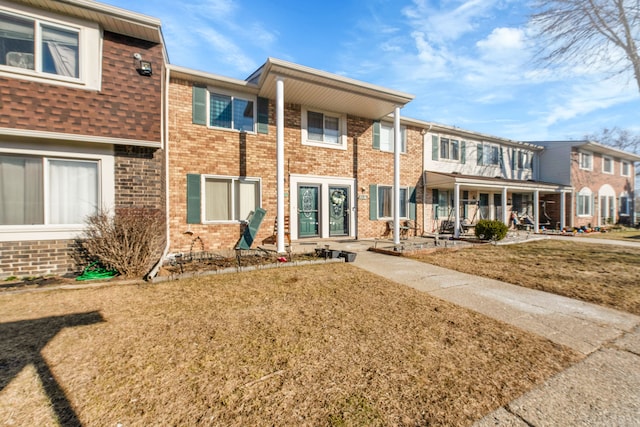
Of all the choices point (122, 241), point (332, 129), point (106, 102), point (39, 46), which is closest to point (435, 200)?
point (332, 129)

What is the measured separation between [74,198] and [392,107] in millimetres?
10059

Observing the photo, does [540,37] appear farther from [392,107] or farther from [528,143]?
[392,107]

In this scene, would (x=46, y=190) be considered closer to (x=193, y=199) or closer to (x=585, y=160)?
(x=193, y=199)

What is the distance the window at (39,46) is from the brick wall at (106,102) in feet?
1.45

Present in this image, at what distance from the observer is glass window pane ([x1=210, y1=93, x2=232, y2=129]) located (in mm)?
8664

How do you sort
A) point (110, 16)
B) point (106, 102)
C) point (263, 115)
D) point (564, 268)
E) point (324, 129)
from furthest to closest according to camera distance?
point (324, 129), point (263, 115), point (564, 268), point (106, 102), point (110, 16)

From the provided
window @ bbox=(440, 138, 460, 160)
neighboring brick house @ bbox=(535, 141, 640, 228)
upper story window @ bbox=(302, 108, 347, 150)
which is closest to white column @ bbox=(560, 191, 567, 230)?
neighboring brick house @ bbox=(535, 141, 640, 228)

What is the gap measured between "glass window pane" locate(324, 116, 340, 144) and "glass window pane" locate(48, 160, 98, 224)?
740 cm

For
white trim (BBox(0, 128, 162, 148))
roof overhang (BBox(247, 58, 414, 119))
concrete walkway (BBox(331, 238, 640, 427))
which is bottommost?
concrete walkway (BBox(331, 238, 640, 427))

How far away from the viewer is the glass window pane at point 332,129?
34.8 feet

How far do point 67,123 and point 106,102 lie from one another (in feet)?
2.93

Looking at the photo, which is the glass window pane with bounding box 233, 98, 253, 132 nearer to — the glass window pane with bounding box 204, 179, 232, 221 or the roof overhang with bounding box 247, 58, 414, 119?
the roof overhang with bounding box 247, 58, 414, 119

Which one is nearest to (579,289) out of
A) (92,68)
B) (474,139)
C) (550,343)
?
(550,343)

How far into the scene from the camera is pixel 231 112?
8.90 meters
